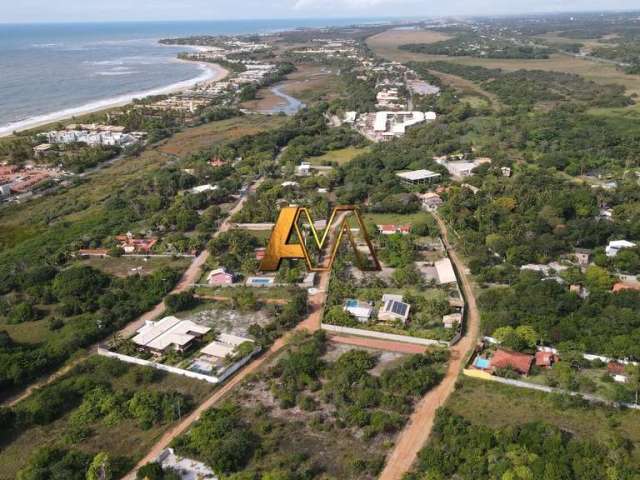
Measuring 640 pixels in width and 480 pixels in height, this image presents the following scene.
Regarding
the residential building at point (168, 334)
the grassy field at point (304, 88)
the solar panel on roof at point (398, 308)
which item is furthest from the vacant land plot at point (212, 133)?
the solar panel on roof at point (398, 308)

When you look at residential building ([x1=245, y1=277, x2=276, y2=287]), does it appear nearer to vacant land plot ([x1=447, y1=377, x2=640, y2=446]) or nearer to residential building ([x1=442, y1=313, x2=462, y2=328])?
residential building ([x1=442, y1=313, x2=462, y2=328])

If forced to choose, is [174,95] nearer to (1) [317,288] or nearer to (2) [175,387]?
(1) [317,288]

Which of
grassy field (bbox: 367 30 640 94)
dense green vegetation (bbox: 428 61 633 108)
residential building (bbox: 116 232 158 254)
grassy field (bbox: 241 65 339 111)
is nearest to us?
residential building (bbox: 116 232 158 254)

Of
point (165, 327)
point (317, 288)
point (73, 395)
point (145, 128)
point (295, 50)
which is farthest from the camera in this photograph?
point (295, 50)

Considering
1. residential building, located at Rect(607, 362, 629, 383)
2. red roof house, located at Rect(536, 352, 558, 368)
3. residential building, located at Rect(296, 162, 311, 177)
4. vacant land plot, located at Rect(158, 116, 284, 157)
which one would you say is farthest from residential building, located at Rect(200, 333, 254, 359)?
vacant land plot, located at Rect(158, 116, 284, 157)

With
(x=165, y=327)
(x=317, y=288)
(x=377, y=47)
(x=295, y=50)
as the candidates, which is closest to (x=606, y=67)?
(x=377, y=47)

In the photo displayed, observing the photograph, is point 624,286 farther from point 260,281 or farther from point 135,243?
point 135,243

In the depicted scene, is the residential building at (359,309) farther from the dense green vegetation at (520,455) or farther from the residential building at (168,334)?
the dense green vegetation at (520,455)

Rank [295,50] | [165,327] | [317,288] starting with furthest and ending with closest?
1. [295,50]
2. [317,288]
3. [165,327]
